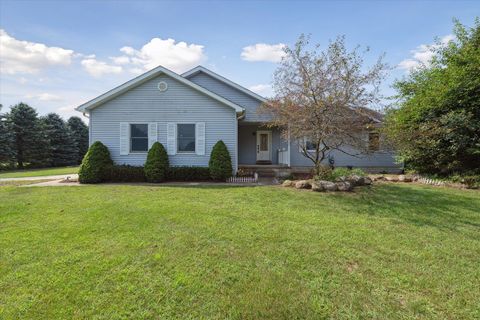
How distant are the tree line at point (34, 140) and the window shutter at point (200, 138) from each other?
2144 centimetres

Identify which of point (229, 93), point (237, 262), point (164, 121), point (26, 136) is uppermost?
point (229, 93)

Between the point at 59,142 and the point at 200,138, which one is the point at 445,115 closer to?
the point at 200,138

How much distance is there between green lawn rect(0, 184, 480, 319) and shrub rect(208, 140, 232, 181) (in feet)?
16.5

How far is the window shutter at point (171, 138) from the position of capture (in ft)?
42.3

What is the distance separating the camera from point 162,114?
42.4 feet

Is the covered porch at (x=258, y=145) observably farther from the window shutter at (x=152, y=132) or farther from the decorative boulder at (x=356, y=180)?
the decorative boulder at (x=356, y=180)

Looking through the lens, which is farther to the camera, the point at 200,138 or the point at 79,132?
the point at 79,132

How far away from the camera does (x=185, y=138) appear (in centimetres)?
1306

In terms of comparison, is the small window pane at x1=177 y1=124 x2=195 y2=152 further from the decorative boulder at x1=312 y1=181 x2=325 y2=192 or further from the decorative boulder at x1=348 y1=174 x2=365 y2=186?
the decorative boulder at x1=348 y1=174 x2=365 y2=186

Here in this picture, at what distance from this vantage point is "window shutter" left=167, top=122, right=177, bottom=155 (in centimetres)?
1291

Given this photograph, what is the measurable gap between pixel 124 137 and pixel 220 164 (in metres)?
5.11

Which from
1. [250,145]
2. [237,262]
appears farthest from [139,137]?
[237,262]

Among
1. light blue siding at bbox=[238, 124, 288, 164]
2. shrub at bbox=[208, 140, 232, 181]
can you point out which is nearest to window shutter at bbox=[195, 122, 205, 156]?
shrub at bbox=[208, 140, 232, 181]

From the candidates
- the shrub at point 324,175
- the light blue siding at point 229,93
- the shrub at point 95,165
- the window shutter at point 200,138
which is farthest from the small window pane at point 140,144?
the shrub at point 324,175
